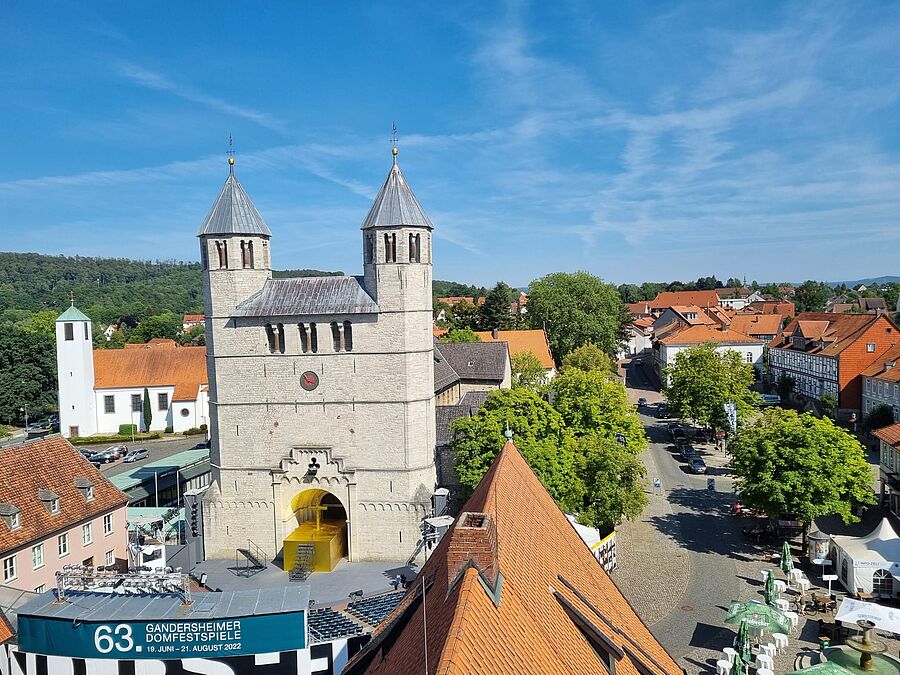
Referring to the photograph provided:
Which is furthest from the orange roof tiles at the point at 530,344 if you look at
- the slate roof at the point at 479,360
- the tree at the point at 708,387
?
the tree at the point at 708,387

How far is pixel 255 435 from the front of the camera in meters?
31.0

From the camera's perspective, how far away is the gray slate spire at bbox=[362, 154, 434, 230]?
30.2 m

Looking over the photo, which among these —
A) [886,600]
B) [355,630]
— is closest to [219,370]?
[355,630]

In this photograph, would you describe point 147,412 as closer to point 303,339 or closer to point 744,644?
point 303,339

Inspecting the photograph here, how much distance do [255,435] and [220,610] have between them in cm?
1477

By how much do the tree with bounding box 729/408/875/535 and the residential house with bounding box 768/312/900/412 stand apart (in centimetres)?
2973

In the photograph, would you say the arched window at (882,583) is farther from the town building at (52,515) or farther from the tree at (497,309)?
the tree at (497,309)

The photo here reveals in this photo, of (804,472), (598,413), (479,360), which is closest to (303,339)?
(598,413)

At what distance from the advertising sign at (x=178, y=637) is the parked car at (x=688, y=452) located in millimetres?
38052

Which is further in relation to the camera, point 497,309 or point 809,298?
point 809,298

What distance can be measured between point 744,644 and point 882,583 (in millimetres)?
9153

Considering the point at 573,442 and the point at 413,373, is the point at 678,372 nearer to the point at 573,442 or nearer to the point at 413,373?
the point at 573,442

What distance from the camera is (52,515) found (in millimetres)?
26906

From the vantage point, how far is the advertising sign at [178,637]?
16.2 metres
